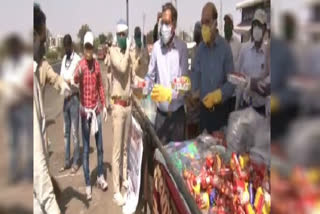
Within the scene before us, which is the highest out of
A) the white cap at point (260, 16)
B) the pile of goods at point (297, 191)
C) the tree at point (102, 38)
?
the tree at point (102, 38)

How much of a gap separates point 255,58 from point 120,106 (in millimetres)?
1058

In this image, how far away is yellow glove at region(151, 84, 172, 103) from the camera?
63.5 inches

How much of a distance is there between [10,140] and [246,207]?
0.58 meters

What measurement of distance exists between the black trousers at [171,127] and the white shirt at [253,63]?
1.63 ft

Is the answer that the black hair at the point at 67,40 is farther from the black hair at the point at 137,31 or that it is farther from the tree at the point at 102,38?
the black hair at the point at 137,31

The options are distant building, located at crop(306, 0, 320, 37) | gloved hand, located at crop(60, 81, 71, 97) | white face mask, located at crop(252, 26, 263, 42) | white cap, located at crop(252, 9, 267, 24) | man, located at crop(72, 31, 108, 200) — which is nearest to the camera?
distant building, located at crop(306, 0, 320, 37)

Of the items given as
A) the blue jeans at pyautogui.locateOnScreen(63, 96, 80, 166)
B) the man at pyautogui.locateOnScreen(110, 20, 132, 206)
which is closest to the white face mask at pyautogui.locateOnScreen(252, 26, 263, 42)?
the man at pyautogui.locateOnScreen(110, 20, 132, 206)

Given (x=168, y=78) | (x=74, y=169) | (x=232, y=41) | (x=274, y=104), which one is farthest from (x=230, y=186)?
(x=74, y=169)

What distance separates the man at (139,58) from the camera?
186 cm

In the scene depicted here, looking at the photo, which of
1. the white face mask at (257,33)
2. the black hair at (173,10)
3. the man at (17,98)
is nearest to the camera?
the man at (17,98)

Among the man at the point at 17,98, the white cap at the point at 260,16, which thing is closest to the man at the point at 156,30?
the white cap at the point at 260,16

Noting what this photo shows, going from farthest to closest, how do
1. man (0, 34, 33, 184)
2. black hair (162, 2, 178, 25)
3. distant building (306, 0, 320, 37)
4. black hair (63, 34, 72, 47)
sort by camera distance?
black hair (63, 34, 72, 47)
black hair (162, 2, 178, 25)
man (0, 34, 33, 184)
distant building (306, 0, 320, 37)

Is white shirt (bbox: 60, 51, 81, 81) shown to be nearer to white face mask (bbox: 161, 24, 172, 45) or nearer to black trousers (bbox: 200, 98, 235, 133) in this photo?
white face mask (bbox: 161, 24, 172, 45)

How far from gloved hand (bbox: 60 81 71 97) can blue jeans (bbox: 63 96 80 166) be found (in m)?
0.04
